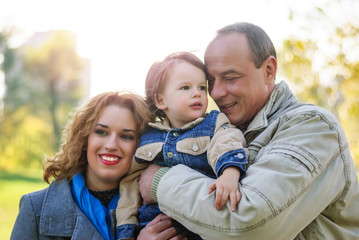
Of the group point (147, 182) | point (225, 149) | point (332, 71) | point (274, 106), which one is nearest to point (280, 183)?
point (225, 149)

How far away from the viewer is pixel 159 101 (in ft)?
11.5

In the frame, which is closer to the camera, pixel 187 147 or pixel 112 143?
pixel 187 147

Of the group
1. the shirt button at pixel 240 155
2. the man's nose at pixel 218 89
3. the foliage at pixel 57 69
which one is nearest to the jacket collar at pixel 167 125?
the man's nose at pixel 218 89

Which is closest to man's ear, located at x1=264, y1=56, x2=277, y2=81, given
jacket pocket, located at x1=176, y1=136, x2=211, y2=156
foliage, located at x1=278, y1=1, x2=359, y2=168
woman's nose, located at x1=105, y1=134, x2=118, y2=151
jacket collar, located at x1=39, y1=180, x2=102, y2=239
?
jacket pocket, located at x1=176, y1=136, x2=211, y2=156

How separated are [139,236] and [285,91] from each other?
1555mm

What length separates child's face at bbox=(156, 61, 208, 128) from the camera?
3.22 meters

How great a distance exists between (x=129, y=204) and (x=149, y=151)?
0.44 m

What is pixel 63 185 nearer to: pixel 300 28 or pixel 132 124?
pixel 132 124

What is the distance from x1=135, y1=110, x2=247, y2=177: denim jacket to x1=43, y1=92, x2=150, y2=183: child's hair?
212mm

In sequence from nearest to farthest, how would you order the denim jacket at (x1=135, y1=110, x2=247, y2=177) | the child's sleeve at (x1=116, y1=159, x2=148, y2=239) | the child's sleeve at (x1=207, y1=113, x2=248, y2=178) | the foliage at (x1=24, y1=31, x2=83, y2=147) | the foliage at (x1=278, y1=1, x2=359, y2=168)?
the child's sleeve at (x1=207, y1=113, x2=248, y2=178) < the denim jacket at (x1=135, y1=110, x2=247, y2=177) < the child's sleeve at (x1=116, y1=159, x2=148, y2=239) < the foliage at (x1=278, y1=1, x2=359, y2=168) < the foliage at (x1=24, y1=31, x2=83, y2=147)

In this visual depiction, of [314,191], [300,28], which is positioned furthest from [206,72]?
[300,28]

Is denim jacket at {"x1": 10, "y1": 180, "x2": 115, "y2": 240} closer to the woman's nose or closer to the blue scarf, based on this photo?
the blue scarf

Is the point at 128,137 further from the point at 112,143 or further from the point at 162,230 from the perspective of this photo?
the point at 162,230

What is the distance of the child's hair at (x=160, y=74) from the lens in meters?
3.36
